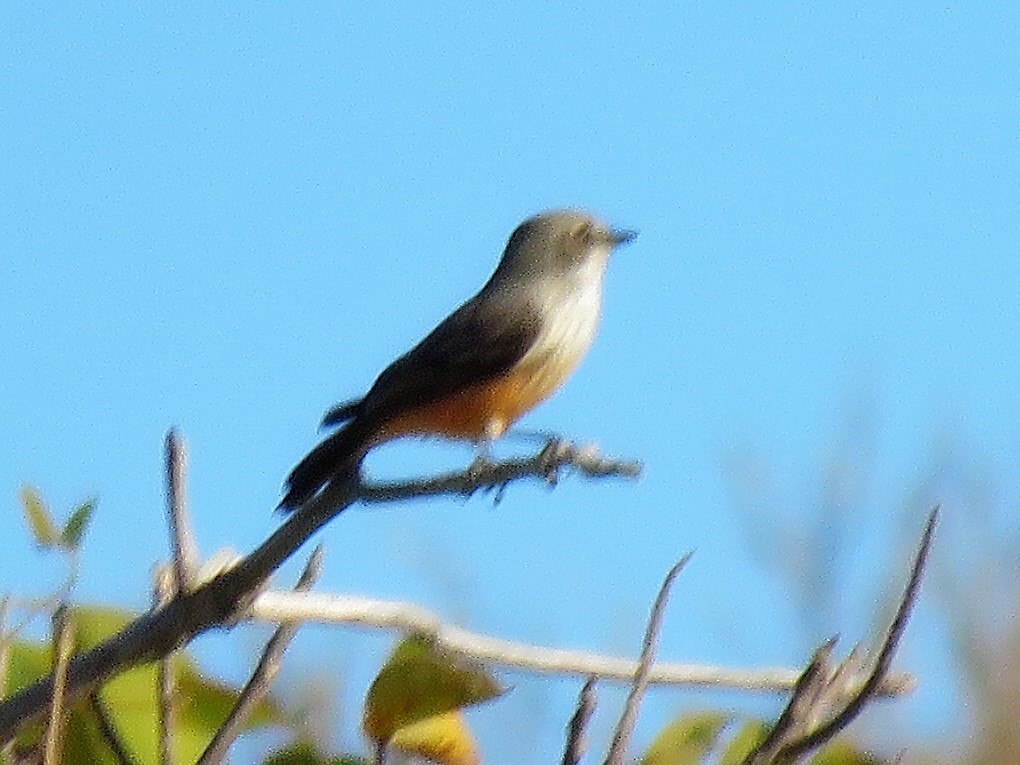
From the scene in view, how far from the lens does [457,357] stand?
3.84m

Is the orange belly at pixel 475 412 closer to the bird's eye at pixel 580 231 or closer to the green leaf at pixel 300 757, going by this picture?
the bird's eye at pixel 580 231

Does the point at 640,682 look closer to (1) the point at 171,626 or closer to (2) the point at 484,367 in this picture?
(1) the point at 171,626

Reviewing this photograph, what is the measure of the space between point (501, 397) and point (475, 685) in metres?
2.16

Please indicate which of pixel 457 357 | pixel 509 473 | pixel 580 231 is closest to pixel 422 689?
pixel 509 473

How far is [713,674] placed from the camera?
5.57 feet

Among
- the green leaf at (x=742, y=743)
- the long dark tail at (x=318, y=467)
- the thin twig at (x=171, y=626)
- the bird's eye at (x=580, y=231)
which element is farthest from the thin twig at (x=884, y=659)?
the bird's eye at (x=580, y=231)

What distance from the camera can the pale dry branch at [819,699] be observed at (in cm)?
146

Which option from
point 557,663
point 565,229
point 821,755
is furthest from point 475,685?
point 565,229

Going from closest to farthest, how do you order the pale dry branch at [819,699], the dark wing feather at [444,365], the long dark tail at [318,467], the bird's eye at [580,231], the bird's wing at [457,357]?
the pale dry branch at [819,699] → the long dark tail at [318,467] → the dark wing feather at [444,365] → the bird's wing at [457,357] → the bird's eye at [580,231]

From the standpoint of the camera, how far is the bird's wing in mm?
3633

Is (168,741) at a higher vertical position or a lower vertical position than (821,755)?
higher

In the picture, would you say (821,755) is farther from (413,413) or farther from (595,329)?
(595,329)

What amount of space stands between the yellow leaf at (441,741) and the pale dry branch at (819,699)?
33cm

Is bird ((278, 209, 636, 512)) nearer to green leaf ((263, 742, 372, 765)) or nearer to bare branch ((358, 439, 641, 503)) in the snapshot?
bare branch ((358, 439, 641, 503))
